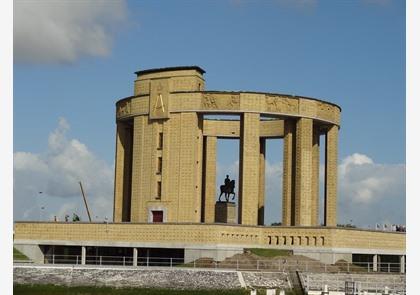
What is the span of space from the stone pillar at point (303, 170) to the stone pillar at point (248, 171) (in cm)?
389

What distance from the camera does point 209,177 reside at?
65875 mm

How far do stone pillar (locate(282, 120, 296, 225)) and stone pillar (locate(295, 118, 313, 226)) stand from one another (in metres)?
1.06

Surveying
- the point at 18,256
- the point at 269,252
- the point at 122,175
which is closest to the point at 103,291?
the point at 269,252

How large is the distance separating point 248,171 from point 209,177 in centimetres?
1196

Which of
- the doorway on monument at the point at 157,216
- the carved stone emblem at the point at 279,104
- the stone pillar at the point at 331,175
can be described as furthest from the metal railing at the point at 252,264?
the carved stone emblem at the point at 279,104

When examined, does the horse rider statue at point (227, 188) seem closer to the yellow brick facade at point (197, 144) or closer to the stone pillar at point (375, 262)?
the yellow brick facade at point (197, 144)

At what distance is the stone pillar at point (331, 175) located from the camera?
198 feet

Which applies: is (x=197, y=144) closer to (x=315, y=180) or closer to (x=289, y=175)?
(x=289, y=175)

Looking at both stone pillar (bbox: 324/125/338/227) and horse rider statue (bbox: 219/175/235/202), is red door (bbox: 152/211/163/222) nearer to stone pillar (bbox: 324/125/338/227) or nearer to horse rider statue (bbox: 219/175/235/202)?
horse rider statue (bbox: 219/175/235/202)

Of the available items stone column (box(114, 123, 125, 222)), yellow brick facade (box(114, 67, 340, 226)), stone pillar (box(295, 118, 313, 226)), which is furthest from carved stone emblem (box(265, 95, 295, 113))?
stone column (box(114, 123, 125, 222))

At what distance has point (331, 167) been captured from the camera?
60.3 metres

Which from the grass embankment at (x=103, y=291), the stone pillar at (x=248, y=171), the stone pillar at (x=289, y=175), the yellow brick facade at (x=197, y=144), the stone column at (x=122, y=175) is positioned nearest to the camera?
the grass embankment at (x=103, y=291)
